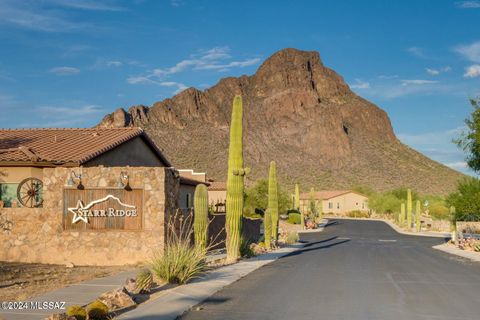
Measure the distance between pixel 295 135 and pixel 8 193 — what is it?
353 ft

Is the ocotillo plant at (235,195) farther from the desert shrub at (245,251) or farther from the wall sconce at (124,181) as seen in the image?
the wall sconce at (124,181)

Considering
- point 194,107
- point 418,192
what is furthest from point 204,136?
point 418,192

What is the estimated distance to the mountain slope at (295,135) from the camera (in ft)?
376

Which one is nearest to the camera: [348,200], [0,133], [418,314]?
[418,314]

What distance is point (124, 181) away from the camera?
20641 mm

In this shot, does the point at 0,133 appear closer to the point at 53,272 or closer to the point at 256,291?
the point at 53,272

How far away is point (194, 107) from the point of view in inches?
5379

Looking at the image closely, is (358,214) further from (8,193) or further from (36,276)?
(36,276)

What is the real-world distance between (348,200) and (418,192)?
13193mm

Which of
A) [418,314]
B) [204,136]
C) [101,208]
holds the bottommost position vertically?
[418,314]

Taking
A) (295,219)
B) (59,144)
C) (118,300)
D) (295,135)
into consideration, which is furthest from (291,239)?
(295,135)

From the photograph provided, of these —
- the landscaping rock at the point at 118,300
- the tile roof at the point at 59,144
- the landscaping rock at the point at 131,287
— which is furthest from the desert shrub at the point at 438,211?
the landscaping rock at the point at 118,300

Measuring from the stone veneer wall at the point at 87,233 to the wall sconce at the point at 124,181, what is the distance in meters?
0.12

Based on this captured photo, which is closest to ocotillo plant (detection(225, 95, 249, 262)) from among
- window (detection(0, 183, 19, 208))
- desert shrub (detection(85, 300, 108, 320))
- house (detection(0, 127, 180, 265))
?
house (detection(0, 127, 180, 265))
